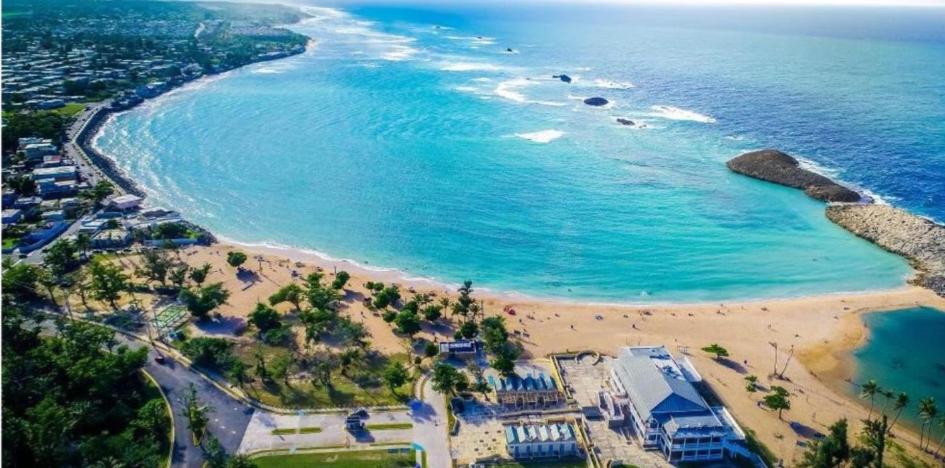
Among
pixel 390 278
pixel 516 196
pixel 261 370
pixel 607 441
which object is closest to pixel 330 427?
pixel 261 370

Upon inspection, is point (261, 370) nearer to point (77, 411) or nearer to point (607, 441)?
point (77, 411)

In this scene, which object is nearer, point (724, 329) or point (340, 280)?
point (724, 329)

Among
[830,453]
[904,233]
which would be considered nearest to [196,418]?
[830,453]

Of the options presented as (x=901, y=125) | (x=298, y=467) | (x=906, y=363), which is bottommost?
(x=298, y=467)

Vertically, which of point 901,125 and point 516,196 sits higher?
point 901,125

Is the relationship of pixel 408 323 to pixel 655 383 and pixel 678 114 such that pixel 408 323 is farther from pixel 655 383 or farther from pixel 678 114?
pixel 678 114

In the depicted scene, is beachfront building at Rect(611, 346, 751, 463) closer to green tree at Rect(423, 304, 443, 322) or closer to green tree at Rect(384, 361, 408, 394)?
green tree at Rect(384, 361, 408, 394)

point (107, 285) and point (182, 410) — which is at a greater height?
point (107, 285)
